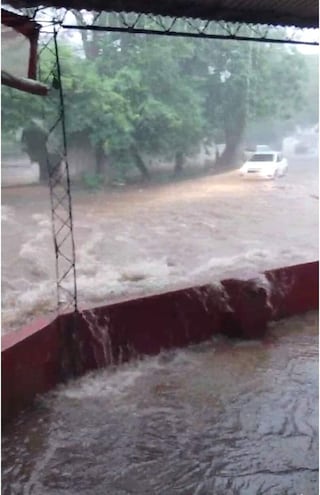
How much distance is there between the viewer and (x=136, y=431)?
11.6ft

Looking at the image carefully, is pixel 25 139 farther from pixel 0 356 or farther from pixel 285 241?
pixel 0 356

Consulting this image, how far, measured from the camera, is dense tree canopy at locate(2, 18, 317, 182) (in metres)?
13.9

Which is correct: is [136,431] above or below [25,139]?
below

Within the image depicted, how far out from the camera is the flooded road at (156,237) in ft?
24.2

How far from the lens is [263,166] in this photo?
17812 mm

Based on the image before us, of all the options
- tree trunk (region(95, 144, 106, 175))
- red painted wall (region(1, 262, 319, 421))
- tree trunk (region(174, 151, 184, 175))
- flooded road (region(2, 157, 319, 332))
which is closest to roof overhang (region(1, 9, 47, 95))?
red painted wall (region(1, 262, 319, 421))

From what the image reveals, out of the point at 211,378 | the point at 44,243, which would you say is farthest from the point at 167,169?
the point at 211,378

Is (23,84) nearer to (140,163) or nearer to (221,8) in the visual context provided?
(221,8)

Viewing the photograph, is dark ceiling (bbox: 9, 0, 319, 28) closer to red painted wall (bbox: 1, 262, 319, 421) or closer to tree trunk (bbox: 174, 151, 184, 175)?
red painted wall (bbox: 1, 262, 319, 421)

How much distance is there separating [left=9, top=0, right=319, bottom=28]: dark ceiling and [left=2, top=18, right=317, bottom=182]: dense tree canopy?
8263 mm

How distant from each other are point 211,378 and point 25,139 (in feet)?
37.3

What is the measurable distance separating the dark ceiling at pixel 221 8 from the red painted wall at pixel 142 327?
2.43m

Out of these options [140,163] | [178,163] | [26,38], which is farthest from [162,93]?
[26,38]

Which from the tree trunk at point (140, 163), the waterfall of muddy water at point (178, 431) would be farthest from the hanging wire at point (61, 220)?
the tree trunk at point (140, 163)
